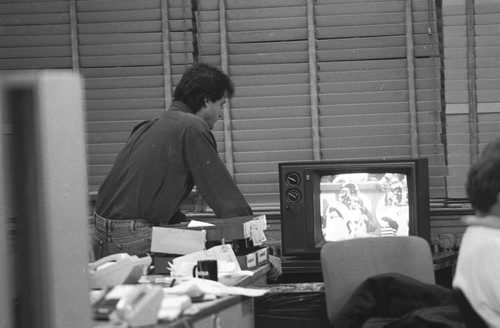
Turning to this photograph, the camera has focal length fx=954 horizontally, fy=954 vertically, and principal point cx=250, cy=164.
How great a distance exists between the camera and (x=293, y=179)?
5.14 metres

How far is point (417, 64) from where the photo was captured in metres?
5.71

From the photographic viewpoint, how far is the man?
13.4ft

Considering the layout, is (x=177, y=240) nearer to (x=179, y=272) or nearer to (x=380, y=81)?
(x=179, y=272)

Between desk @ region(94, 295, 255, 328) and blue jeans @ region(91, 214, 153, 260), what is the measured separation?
85 cm

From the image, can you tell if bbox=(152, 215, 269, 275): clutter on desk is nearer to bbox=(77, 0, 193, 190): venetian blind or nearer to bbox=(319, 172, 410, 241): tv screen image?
bbox=(319, 172, 410, 241): tv screen image

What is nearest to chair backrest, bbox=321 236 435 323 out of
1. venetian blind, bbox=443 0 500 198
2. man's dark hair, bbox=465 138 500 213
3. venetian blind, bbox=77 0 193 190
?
man's dark hair, bbox=465 138 500 213

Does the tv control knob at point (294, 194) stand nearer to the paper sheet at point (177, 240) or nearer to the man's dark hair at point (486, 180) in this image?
the paper sheet at point (177, 240)

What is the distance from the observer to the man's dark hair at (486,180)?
8.98 ft

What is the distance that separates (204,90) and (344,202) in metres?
1.12

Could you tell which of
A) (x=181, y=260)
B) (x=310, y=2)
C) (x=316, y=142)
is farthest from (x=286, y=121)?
(x=181, y=260)

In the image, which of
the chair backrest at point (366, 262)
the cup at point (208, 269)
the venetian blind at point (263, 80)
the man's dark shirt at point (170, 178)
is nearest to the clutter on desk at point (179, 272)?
the cup at point (208, 269)

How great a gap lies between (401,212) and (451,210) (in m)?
0.62

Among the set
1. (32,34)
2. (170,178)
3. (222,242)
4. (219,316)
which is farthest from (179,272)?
(32,34)

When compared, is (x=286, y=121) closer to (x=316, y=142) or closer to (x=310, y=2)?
(x=316, y=142)
